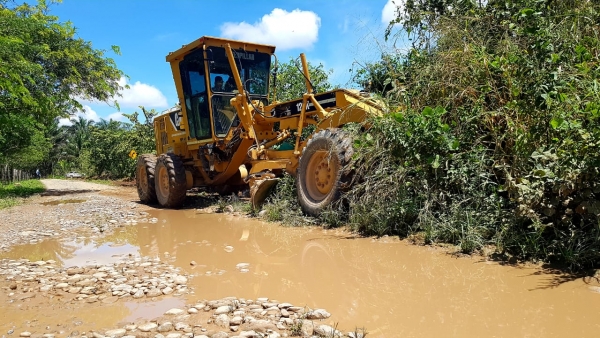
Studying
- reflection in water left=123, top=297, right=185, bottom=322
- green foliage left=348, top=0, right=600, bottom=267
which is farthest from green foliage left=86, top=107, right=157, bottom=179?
reflection in water left=123, top=297, right=185, bottom=322

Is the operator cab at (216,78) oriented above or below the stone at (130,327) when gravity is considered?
above

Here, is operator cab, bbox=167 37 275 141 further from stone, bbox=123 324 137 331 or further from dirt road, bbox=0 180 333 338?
stone, bbox=123 324 137 331

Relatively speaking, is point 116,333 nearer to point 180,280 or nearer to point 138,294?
point 138,294

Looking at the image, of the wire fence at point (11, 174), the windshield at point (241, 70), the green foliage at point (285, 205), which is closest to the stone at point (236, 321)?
the green foliage at point (285, 205)

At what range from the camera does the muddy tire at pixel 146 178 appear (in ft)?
35.4

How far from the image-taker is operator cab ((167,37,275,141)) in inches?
355

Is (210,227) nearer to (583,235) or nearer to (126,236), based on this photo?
(126,236)

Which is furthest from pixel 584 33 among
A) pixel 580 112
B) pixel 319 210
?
pixel 319 210

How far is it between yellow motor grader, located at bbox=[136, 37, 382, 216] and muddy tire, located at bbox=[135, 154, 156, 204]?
24 mm

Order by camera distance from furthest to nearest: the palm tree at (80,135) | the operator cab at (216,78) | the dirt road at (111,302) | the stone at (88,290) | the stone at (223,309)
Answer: the palm tree at (80,135) < the operator cab at (216,78) < the stone at (88,290) < the stone at (223,309) < the dirt road at (111,302)

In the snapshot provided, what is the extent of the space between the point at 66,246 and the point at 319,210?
10.9ft

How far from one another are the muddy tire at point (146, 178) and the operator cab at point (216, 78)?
184 cm

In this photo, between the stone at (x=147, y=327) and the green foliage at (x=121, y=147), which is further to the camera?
the green foliage at (x=121, y=147)

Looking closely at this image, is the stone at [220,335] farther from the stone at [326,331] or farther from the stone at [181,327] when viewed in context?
the stone at [326,331]
